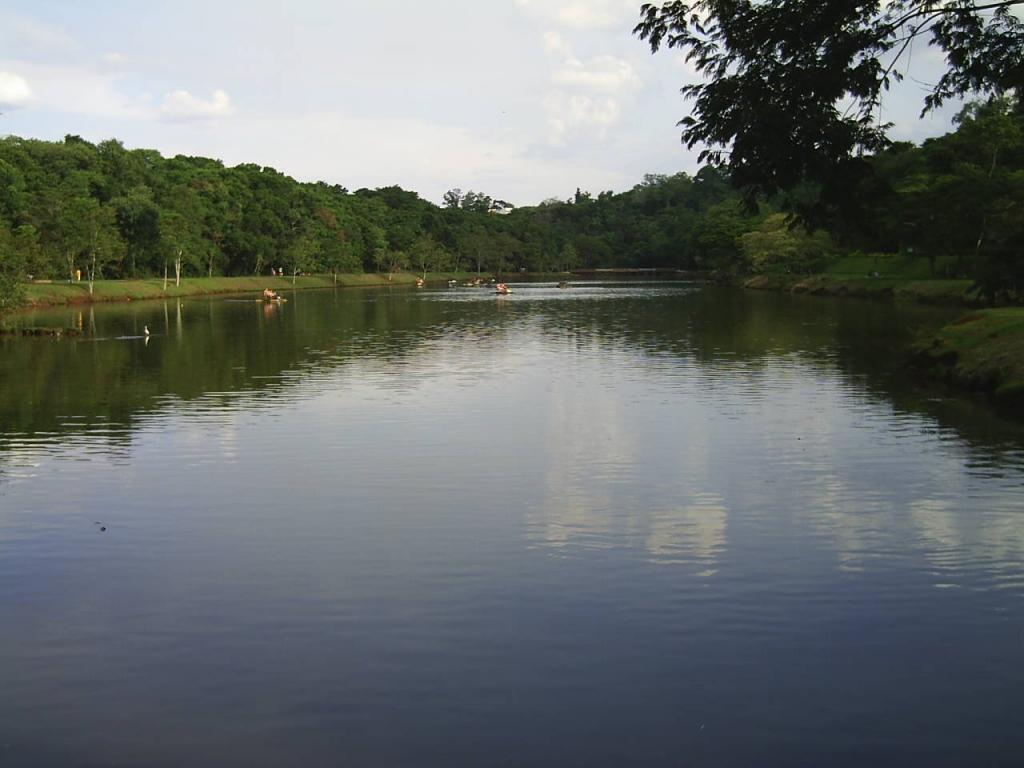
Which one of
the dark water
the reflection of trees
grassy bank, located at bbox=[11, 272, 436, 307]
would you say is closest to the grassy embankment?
the dark water

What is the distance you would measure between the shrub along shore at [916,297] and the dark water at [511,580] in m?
2.06

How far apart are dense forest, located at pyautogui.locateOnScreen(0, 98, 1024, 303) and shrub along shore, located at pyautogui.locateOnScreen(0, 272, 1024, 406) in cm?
226

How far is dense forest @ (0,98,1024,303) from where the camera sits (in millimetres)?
67500

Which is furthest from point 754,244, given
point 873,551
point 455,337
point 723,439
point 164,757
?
point 164,757

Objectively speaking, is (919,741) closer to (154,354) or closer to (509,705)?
(509,705)

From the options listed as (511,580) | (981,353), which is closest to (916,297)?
(981,353)

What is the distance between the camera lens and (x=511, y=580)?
1334cm

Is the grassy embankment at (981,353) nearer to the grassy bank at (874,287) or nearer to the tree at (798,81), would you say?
the tree at (798,81)

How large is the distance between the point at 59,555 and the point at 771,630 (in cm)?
996

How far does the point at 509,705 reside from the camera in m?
9.66

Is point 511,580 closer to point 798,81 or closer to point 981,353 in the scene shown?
point 798,81

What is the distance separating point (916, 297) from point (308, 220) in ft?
281

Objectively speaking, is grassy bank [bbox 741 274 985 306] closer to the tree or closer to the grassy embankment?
the grassy embankment

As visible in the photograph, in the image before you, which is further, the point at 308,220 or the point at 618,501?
the point at 308,220
